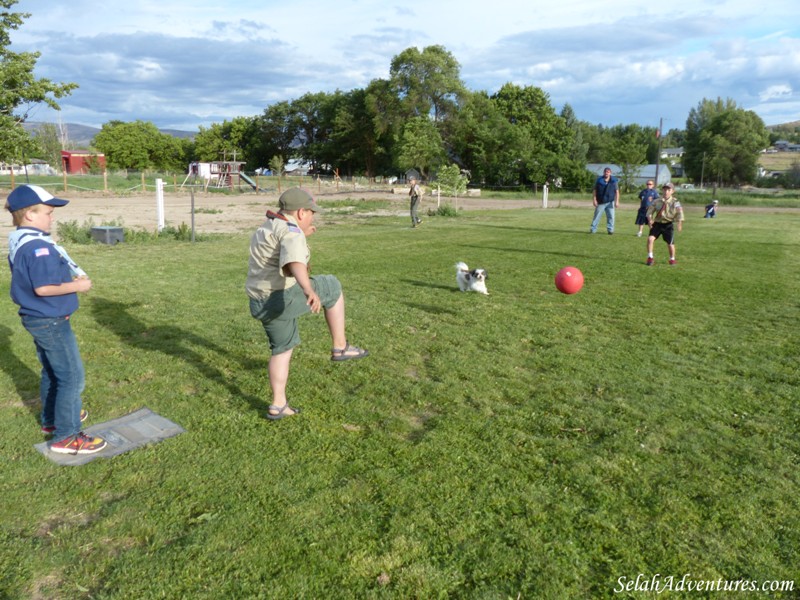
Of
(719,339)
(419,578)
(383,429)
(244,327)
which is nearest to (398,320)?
(244,327)

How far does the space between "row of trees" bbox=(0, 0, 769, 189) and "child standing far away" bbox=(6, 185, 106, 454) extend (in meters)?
62.3

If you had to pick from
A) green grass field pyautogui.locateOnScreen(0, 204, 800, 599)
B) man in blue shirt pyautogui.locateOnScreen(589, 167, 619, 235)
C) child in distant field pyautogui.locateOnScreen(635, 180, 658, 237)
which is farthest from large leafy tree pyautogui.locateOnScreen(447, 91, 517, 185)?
green grass field pyautogui.locateOnScreen(0, 204, 800, 599)

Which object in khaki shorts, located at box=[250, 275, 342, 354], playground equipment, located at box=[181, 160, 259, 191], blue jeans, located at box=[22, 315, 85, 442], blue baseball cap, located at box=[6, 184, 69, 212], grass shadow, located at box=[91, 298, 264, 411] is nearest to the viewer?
blue baseball cap, located at box=[6, 184, 69, 212]

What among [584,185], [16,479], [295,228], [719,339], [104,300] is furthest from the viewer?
[584,185]

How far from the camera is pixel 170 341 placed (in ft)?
23.2

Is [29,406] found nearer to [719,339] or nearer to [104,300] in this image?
[104,300]

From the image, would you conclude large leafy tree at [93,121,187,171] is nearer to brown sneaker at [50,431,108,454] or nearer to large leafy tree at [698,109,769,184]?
large leafy tree at [698,109,769,184]

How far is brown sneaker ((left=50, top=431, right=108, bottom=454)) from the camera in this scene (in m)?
4.21

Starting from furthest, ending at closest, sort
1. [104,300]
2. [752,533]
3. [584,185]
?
[584,185], [104,300], [752,533]

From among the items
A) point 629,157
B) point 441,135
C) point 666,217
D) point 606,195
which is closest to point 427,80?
point 441,135

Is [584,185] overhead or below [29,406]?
overhead

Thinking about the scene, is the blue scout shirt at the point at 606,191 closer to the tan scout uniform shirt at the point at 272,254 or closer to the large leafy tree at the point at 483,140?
the tan scout uniform shirt at the point at 272,254

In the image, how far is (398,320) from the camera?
8258 millimetres

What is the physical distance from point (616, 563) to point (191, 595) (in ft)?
7.21
